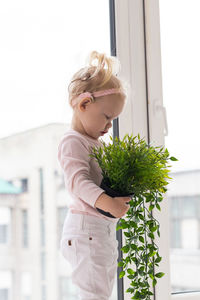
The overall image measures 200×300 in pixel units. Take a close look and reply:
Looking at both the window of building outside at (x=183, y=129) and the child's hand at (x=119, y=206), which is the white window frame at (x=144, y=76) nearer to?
the window of building outside at (x=183, y=129)

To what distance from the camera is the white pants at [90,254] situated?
1.24 meters

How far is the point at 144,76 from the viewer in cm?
176

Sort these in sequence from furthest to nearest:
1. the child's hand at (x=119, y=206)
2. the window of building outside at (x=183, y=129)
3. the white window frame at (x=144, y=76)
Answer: the window of building outside at (x=183, y=129), the white window frame at (x=144, y=76), the child's hand at (x=119, y=206)

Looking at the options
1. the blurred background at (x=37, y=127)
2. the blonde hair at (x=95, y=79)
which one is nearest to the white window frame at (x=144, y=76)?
the blurred background at (x=37, y=127)

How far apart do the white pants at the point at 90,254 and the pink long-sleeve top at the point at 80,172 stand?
0.03 metres

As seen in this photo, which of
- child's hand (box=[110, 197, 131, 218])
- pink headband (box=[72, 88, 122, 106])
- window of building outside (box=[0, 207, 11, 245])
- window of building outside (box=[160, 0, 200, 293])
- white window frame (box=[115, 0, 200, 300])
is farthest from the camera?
window of building outside (box=[160, 0, 200, 293])

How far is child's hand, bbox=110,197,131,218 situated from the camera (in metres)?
1.19

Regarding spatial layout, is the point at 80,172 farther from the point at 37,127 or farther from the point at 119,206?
the point at 37,127

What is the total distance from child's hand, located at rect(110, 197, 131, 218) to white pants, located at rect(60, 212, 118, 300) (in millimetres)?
89

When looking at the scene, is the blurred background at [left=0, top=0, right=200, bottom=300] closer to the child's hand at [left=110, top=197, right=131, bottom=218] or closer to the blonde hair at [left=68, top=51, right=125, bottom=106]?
the blonde hair at [left=68, top=51, right=125, bottom=106]

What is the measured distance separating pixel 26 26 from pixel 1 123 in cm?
32

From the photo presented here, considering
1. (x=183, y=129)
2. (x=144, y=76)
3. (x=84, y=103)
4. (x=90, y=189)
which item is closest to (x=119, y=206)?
(x=90, y=189)

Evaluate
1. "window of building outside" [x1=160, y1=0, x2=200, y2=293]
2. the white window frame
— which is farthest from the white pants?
"window of building outside" [x1=160, y1=0, x2=200, y2=293]

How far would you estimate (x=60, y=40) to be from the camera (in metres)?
1.64
